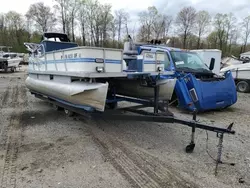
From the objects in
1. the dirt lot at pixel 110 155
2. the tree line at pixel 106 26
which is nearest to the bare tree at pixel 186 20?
the tree line at pixel 106 26

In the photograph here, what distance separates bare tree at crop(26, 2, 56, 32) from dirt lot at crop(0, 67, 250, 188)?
1969 inches

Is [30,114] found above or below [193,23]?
below

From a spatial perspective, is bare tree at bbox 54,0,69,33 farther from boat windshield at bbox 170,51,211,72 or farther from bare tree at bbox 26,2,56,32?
boat windshield at bbox 170,51,211,72

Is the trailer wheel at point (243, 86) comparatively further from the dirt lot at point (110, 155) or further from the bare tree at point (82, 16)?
the bare tree at point (82, 16)

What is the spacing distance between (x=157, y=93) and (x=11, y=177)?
117 inches

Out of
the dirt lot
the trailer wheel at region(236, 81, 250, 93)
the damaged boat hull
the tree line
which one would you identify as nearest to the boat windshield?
the dirt lot

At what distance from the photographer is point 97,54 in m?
3.54

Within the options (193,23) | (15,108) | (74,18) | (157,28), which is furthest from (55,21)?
(15,108)

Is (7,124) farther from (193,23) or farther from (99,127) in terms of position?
(193,23)

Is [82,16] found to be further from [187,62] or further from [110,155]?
[110,155]

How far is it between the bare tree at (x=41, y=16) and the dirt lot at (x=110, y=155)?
5001 cm

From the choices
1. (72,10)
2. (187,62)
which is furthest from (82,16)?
(187,62)

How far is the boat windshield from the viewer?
651 centimetres

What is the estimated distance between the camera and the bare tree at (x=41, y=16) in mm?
50403
